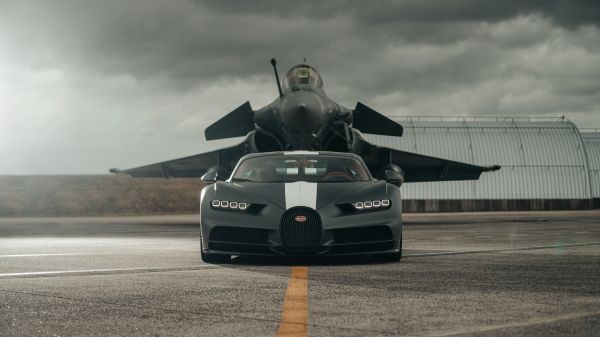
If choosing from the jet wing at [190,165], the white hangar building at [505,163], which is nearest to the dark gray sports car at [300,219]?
the jet wing at [190,165]

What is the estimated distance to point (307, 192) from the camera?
9.09m

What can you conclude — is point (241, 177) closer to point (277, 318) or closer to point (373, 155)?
point (277, 318)

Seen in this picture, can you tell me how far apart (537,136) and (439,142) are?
7.80 metres

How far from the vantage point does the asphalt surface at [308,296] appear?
185 inches

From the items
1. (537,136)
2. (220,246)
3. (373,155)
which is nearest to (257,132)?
(373,155)

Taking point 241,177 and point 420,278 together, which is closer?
point 420,278

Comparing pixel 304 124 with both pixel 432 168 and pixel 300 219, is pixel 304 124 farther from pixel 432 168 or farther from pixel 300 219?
pixel 432 168

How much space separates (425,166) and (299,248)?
20122 mm

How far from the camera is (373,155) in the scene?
2381 cm

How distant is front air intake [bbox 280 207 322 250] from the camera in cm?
879

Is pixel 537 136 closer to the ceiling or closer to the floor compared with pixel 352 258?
closer to the ceiling

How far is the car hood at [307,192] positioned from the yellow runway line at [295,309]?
1356mm

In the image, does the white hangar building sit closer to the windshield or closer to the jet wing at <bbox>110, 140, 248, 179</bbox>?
the jet wing at <bbox>110, 140, 248, 179</bbox>

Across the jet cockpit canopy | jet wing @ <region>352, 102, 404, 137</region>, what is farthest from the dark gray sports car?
jet wing @ <region>352, 102, 404, 137</region>
